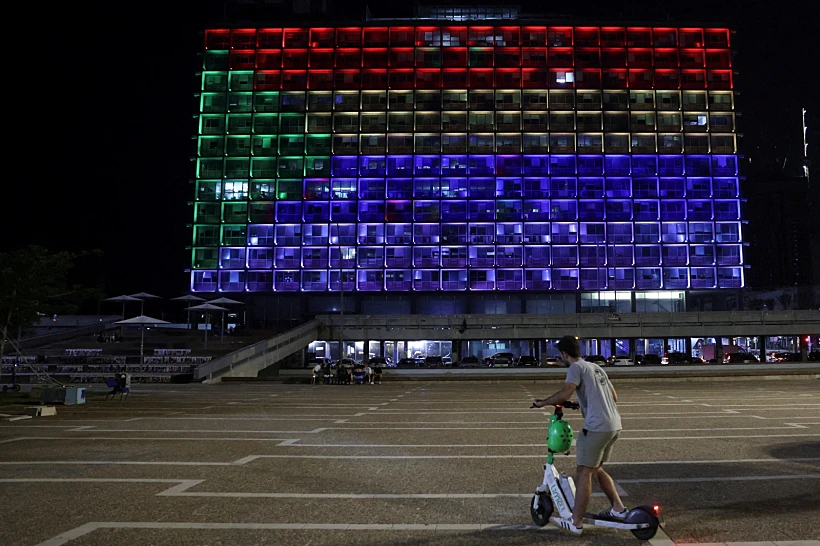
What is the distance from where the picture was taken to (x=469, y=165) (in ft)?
277

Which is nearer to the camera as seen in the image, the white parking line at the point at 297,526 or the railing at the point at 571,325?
the white parking line at the point at 297,526

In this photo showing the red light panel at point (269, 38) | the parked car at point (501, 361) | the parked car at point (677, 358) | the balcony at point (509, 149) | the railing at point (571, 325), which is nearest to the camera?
the parked car at point (501, 361)

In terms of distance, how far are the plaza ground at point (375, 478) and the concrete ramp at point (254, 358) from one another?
21.1m

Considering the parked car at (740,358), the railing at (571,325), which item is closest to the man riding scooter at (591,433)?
the railing at (571,325)

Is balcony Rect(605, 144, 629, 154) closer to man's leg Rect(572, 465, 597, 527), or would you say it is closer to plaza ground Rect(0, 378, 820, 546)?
plaza ground Rect(0, 378, 820, 546)

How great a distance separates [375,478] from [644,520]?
4142 mm

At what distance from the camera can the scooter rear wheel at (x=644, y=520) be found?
578cm

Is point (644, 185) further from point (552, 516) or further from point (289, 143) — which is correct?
point (552, 516)

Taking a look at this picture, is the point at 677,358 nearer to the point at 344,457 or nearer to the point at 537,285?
the point at 537,285

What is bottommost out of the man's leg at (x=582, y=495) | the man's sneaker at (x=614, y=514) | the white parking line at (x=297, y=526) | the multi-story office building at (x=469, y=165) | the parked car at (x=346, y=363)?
the parked car at (x=346, y=363)

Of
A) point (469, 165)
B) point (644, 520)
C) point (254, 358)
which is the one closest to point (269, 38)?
point (469, 165)

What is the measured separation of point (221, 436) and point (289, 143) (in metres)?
75.4

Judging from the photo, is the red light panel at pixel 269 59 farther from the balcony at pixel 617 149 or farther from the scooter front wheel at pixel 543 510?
the scooter front wheel at pixel 543 510

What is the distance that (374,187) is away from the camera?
3327 inches
